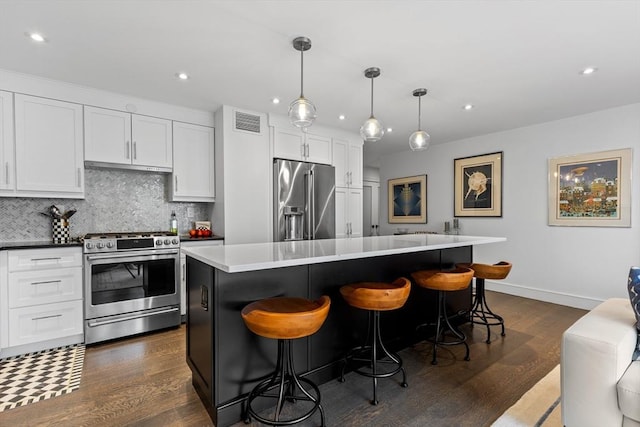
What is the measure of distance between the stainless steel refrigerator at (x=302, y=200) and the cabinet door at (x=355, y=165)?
50 cm

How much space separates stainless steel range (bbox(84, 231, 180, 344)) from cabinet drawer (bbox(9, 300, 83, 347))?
0.12 meters

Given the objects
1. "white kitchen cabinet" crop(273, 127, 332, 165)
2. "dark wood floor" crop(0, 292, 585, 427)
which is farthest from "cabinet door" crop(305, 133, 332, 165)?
"dark wood floor" crop(0, 292, 585, 427)

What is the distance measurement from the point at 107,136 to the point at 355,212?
3.53 meters

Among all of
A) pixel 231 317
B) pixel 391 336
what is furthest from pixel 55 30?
pixel 391 336

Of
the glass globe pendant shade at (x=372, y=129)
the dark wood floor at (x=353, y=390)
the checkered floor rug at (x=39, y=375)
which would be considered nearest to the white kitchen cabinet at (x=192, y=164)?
the dark wood floor at (x=353, y=390)

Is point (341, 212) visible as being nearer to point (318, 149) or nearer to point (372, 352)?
point (318, 149)

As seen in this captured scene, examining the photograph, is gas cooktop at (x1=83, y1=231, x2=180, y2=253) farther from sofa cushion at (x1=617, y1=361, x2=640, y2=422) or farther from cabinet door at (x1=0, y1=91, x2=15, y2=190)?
sofa cushion at (x1=617, y1=361, x2=640, y2=422)

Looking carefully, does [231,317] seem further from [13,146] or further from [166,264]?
[13,146]

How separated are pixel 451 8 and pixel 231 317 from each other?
7.92 feet

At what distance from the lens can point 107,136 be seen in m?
3.28

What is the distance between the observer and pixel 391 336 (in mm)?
2658

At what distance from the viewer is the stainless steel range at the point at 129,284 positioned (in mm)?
2926

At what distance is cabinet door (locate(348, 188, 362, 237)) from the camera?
5004 millimetres

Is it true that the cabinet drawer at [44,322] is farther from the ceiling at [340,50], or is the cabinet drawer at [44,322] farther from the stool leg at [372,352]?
the stool leg at [372,352]
